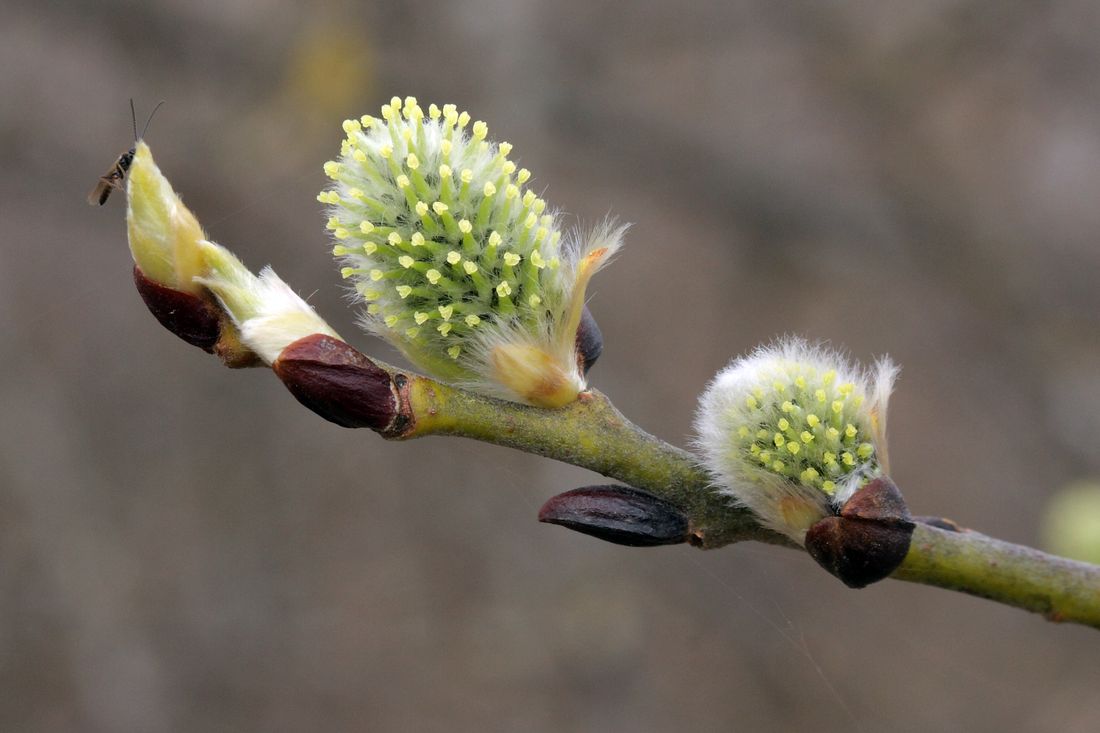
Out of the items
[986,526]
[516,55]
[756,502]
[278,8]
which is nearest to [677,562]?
[986,526]

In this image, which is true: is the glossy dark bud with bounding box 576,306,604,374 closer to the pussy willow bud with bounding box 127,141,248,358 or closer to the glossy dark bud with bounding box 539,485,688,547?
the glossy dark bud with bounding box 539,485,688,547

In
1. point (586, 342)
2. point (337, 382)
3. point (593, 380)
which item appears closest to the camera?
point (337, 382)

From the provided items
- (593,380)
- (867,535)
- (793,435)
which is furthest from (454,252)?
(593,380)

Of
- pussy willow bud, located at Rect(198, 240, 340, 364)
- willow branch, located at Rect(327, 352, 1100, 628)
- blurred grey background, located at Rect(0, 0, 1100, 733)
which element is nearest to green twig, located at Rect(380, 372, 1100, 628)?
willow branch, located at Rect(327, 352, 1100, 628)

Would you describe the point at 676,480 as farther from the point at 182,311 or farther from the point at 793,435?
the point at 182,311

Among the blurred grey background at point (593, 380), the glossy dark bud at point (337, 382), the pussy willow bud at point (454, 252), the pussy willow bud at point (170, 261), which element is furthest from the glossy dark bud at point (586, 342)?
the blurred grey background at point (593, 380)
